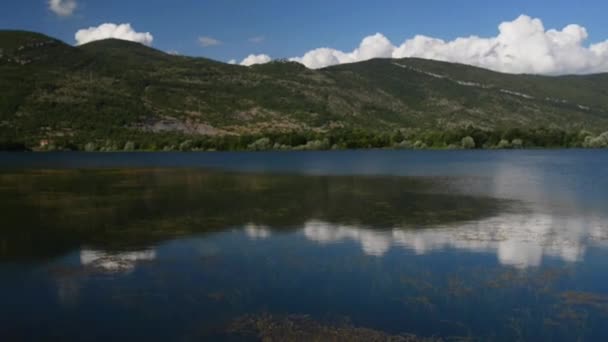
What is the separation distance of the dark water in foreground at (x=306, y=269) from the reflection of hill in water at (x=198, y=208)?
0.21 meters

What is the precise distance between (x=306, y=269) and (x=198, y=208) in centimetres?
1956

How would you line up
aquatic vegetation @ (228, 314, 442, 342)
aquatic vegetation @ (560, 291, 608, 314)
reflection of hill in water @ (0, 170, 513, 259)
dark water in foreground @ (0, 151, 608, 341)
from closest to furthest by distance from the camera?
aquatic vegetation @ (228, 314, 442, 342), dark water in foreground @ (0, 151, 608, 341), aquatic vegetation @ (560, 291, 608, 314), reflection of hill in water @ (0, 170, 513, 259)

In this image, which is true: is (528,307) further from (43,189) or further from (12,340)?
(43,189)

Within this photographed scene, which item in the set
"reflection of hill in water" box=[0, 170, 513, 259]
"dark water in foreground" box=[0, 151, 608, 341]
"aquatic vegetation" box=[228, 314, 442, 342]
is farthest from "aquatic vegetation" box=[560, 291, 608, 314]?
"reflection of hill in water" box=[0, 170, 513, 259]

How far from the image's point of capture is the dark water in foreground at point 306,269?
14695 millimetres

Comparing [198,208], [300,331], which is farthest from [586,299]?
[198,208]

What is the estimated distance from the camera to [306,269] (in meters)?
20.5

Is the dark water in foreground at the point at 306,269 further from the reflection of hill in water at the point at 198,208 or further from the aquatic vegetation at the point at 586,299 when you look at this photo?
the reflection of hill in water at the point at 198,208

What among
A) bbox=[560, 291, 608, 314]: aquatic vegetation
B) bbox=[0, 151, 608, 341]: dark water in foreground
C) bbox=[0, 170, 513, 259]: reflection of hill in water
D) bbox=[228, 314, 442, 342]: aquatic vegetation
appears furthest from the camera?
bbox=[0, 170, 513, 259]: reflection of hill in water

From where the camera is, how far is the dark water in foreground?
14695 millimetres

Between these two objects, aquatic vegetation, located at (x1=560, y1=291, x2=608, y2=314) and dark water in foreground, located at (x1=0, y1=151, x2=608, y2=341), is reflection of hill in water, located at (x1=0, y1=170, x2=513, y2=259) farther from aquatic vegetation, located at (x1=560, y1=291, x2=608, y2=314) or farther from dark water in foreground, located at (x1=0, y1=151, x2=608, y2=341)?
aquatic vegetation, located at (x1=560, y1=291, x2=608, y2=314)

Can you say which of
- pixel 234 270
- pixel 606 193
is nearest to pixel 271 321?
pixel 234 270

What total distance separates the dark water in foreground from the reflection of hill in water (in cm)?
21

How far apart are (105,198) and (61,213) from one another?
8.68 meters
